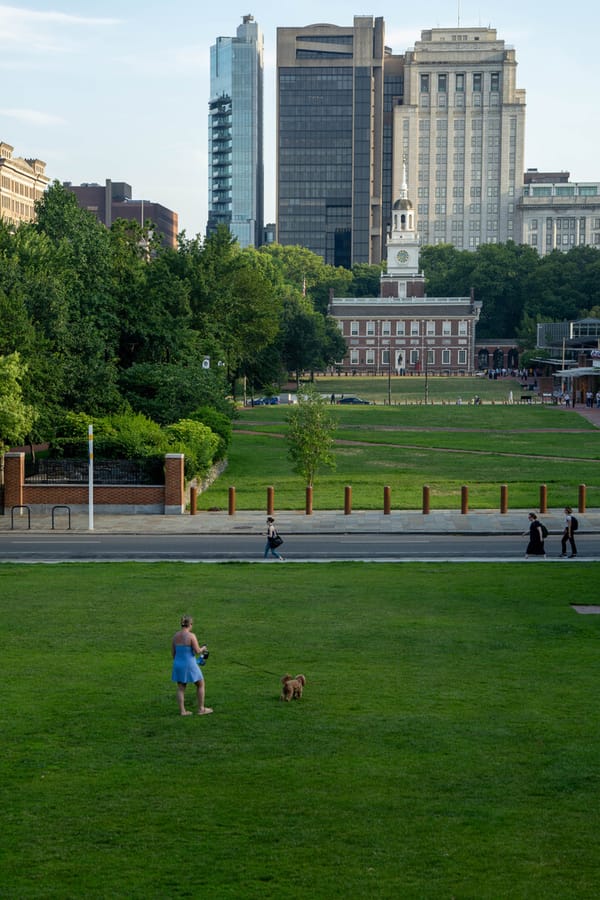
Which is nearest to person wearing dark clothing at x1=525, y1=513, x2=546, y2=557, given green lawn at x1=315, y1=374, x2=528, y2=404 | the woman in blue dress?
the woman in blue dress

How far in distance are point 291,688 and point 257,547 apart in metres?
18.1

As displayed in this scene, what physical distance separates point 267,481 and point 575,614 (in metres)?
29.4

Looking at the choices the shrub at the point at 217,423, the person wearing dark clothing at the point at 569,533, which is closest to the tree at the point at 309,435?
the shrub at the point at 217,423

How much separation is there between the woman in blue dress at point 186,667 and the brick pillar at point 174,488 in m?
25.5

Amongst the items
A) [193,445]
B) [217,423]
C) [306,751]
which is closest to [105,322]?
[217,423]

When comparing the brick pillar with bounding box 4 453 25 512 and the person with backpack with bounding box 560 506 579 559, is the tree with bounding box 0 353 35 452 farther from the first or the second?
the person with backpack with bounding box 560 506 579 559

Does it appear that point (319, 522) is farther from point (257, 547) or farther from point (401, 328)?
point (401, 328)

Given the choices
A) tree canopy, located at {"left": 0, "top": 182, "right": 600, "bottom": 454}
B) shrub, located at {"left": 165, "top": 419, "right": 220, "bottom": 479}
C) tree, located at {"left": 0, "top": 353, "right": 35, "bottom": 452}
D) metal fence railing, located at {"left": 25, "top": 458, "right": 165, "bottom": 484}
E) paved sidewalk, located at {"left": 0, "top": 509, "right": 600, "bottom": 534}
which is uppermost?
tree canopy, located at {"left": 0, "top": 182, "right": 600, "bottom": 454}

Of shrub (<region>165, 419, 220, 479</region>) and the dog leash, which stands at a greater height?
shrub (<region>165, 419, 220, 479</region>)

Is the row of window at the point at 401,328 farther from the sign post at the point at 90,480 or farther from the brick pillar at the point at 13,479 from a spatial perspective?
the sign post at the point at 90,480

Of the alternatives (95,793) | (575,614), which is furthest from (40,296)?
(95,793)

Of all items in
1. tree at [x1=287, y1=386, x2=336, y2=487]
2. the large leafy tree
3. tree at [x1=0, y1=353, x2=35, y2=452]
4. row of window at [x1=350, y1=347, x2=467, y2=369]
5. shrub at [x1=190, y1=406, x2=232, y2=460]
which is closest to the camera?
tree at [x1=0, y1=353, x2=35, y2=452]

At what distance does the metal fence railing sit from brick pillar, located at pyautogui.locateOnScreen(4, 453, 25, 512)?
78 centimetres

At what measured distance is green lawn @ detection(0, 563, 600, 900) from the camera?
41.6 ft
